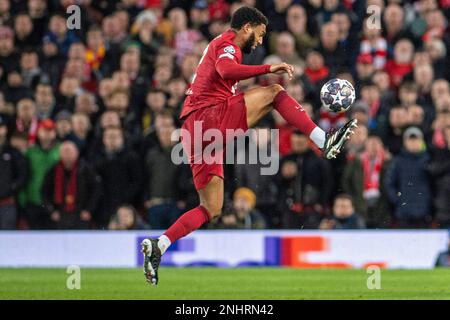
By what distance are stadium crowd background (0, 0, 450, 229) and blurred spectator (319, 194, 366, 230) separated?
16mm

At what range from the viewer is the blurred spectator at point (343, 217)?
15.0 metres

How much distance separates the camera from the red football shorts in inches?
402

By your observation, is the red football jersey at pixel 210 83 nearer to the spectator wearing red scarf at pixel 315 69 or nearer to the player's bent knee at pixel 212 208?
the player's bent knee at pixel 212 208

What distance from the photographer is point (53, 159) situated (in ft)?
51.5

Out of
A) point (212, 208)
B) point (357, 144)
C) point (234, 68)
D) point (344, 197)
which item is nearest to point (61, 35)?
point (357, 144)

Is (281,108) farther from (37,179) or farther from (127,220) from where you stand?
(37,179)

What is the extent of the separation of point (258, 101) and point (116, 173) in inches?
223

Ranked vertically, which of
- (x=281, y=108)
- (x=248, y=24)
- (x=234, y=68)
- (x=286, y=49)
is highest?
(x=286, y=49)

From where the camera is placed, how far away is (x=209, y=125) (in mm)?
10273

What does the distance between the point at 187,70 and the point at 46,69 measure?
7.53ft

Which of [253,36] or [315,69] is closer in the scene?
[253,36]

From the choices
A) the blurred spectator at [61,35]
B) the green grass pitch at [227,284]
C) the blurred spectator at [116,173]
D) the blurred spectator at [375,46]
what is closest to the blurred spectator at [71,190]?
the blurred spectator at [116,173]

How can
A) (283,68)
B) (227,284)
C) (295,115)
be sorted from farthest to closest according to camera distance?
1. (227,284)
2. (295,115)
3. (283,68)

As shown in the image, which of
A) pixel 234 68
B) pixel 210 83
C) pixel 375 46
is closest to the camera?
pixel 234 68
